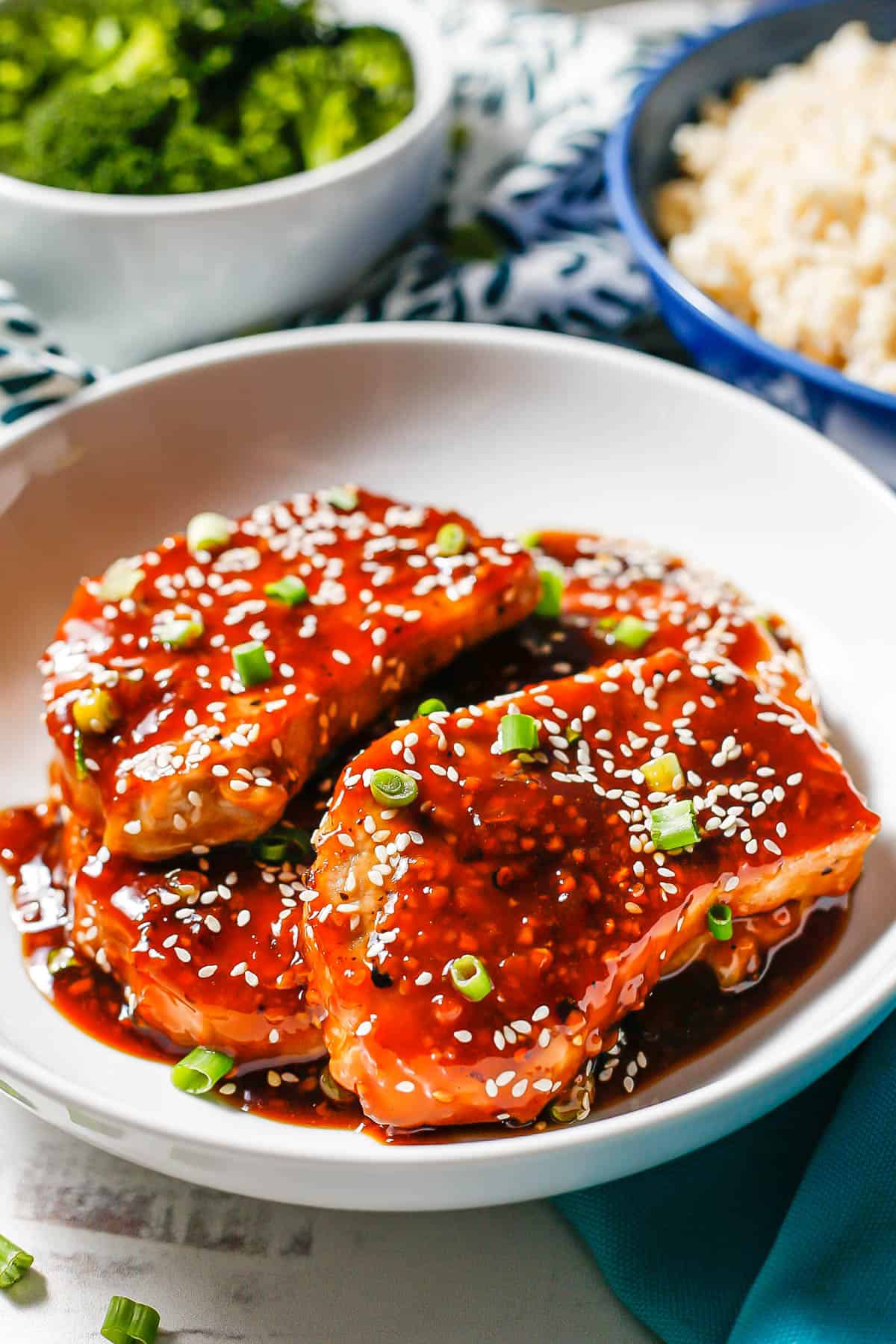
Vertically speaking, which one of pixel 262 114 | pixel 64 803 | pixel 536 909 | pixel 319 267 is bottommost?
pixel 64 803

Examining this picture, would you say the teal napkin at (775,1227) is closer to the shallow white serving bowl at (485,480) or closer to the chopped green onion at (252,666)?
the shallow white serving bowl at (485,480)

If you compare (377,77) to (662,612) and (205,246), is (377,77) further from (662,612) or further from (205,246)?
(662,612)

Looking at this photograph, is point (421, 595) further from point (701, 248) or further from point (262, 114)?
point (262, 114)

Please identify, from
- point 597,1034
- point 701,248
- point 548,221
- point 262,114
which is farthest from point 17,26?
point 597,1034

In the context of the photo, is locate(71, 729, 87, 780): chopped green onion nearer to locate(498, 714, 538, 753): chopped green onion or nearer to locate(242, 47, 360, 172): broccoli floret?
locate(498, 714, 538, 753): chopped green onion

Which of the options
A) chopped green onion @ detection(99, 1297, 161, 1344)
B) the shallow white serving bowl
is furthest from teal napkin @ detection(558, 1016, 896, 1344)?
chopped green onion @ detection(99, 1297, 161, 1344)

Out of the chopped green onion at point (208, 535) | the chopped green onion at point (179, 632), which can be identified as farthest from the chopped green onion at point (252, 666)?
the chopped green onion at point (208, 535)
